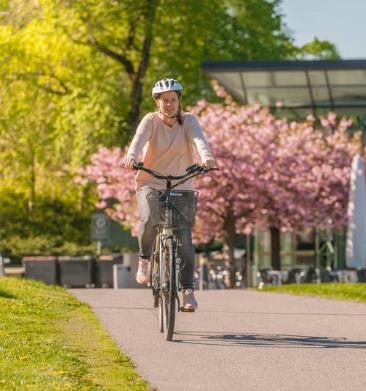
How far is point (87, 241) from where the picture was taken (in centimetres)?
5466

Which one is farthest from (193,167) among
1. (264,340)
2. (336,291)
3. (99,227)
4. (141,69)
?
(141,69)

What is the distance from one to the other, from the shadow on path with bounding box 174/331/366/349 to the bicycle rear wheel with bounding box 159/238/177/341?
154mm

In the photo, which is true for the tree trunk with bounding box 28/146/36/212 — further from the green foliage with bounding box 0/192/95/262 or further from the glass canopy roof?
the glass canopy roof

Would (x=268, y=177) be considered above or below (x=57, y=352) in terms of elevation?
above

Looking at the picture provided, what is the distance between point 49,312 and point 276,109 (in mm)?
31251

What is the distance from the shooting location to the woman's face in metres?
11.7

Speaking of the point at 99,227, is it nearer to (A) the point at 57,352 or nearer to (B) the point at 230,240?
(B) the point at 230,240

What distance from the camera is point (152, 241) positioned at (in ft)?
38.8

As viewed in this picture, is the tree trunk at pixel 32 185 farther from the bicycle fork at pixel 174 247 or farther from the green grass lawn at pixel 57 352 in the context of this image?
the bicycle fork at pixel 174 247

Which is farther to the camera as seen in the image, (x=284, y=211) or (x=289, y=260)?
(x=289, y=260)

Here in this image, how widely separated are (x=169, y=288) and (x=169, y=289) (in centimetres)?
1

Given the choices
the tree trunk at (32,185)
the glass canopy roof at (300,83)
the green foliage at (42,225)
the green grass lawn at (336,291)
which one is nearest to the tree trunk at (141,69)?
the glass canopy roof at (300,83)

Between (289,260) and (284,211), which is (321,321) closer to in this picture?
(284,211)

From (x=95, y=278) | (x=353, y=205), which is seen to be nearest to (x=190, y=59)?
(x=95, y=278)
